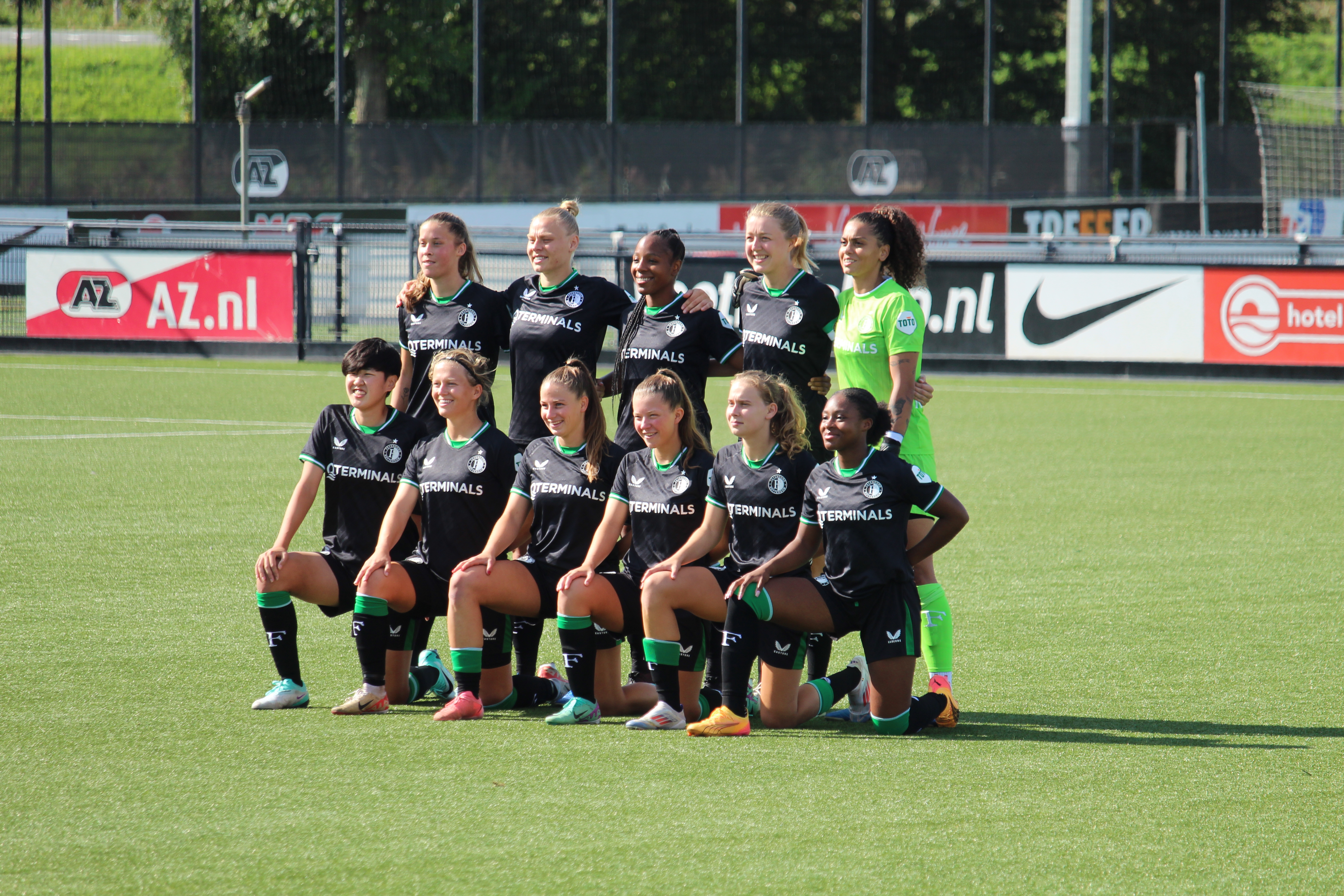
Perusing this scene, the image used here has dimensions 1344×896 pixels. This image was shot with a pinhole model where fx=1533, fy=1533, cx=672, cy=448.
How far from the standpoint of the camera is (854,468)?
547 cm

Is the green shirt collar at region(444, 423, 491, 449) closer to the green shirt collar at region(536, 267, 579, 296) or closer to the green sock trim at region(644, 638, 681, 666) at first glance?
the green shirt collar at region(536, 267, 579, 296)

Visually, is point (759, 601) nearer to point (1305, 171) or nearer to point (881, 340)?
point (881, 340)

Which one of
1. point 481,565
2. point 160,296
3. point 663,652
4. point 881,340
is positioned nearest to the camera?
point 663,652

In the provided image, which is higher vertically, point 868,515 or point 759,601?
point 868,515

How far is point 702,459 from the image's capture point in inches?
225

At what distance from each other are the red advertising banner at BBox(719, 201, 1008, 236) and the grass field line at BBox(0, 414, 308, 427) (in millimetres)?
19757

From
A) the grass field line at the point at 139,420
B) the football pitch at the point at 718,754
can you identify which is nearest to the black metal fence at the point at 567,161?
the grass field line at the point at 139,420

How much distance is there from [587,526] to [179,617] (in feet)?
7.69

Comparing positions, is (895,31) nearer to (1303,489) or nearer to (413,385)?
(1303,489)

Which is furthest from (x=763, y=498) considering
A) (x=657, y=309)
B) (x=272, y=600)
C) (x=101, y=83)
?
(x=101, y=83)

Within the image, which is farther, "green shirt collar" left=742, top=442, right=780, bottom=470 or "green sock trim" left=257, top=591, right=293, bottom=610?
"green sock trim" left=257, top=591, right=293, bottom=610

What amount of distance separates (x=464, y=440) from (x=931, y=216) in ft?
94.3

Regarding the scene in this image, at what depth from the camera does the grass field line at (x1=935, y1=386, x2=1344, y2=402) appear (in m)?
17.4

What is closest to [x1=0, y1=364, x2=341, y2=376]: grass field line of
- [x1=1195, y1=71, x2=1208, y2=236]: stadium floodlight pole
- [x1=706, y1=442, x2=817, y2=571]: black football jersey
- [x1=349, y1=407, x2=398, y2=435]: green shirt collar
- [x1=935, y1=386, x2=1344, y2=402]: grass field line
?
[x1=935, y1=386, x2=1344, y2=402]: grass field line
